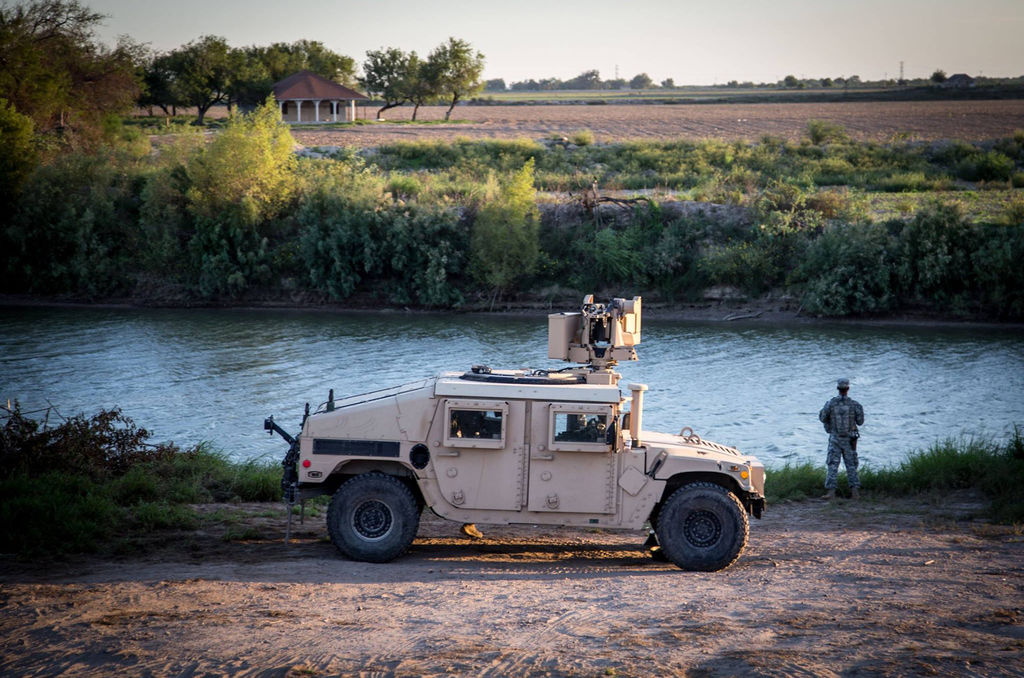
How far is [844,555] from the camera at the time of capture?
1202cm

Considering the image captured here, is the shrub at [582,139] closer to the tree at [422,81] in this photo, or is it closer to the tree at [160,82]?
the tree at [422,81]

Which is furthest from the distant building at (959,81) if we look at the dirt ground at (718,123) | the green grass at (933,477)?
the green grass at (933,477)

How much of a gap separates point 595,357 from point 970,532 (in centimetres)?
550

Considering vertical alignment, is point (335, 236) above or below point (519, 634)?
above

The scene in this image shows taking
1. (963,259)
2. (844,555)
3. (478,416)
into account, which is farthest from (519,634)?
(963,259)

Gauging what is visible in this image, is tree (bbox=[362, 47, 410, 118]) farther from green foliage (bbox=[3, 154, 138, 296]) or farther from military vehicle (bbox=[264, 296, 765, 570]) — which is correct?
military vehicle (bbox=[264, 296, 765, 570])

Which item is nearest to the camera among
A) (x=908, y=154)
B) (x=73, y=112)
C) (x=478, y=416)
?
(x=478, y=416)

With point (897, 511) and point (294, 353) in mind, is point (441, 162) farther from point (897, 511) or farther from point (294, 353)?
point (897, 511)

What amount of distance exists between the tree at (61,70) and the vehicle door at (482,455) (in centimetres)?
4528

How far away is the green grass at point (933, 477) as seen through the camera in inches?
582

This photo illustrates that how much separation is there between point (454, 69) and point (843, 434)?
3061 inches

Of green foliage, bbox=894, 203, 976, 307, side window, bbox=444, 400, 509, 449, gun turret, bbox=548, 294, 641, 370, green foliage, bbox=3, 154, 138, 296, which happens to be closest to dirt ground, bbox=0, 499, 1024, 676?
side window, bbox=444, 400, 509, 449

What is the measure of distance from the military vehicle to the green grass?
4.35 meters

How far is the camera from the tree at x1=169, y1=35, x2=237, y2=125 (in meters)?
77.6
